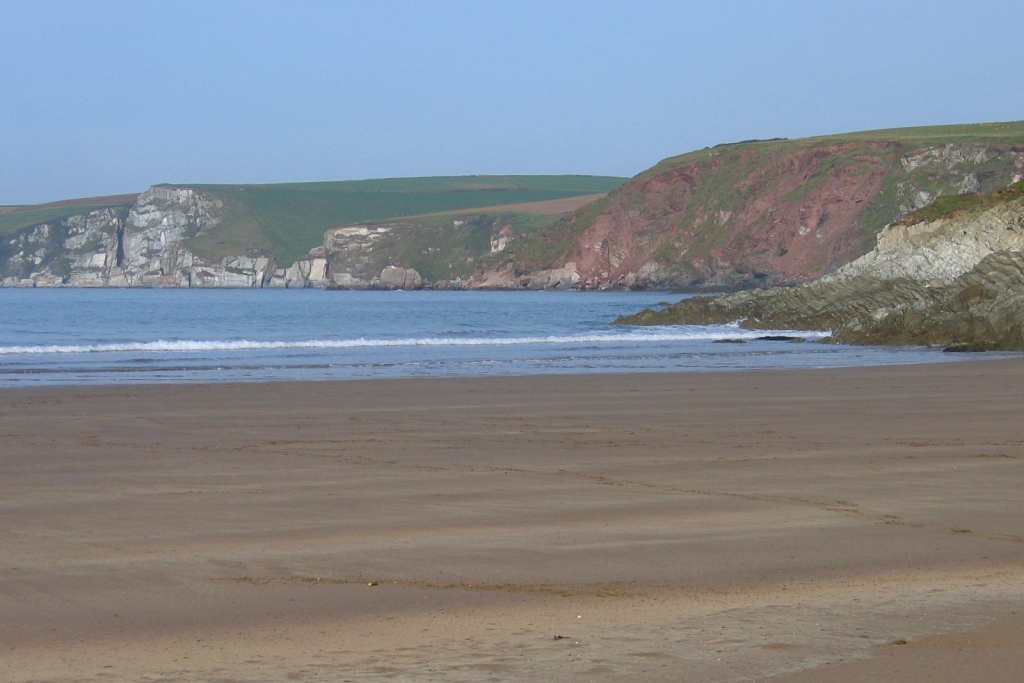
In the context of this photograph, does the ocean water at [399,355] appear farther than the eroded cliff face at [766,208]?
No

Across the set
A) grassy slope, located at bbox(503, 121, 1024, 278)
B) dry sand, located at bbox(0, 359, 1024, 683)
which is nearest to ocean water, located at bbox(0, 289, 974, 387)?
dry sand, located at bbox(0, 359, 1024, 683)

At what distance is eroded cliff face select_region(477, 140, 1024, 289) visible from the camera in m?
99.9

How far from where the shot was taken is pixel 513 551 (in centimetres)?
560

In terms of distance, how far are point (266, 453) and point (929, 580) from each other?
5930 mm

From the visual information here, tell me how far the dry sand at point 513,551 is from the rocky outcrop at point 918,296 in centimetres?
1638

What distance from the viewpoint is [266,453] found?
30.5 ft

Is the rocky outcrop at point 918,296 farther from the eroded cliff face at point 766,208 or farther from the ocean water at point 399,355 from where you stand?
the eroded cliff face at point 766,208

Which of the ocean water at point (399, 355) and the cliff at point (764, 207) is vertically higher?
the cliff at point (764, 207)

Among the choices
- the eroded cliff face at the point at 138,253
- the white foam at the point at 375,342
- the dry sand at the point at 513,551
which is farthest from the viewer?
the eroded cliff face at the point at 138,253

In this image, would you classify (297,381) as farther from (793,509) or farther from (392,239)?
(392,239)

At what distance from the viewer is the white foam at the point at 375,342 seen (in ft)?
87.9

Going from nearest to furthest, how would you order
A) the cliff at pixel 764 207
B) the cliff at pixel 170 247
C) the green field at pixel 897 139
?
1. the cliff at pixel 764 207
2. the green field at pixel 897 139
3. the cliff at pixel 170 247

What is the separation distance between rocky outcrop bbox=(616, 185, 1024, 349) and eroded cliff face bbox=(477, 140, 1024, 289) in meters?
56.2

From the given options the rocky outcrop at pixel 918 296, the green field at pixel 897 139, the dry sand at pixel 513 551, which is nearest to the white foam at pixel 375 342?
the rocky outcrop at pixel 918 296
